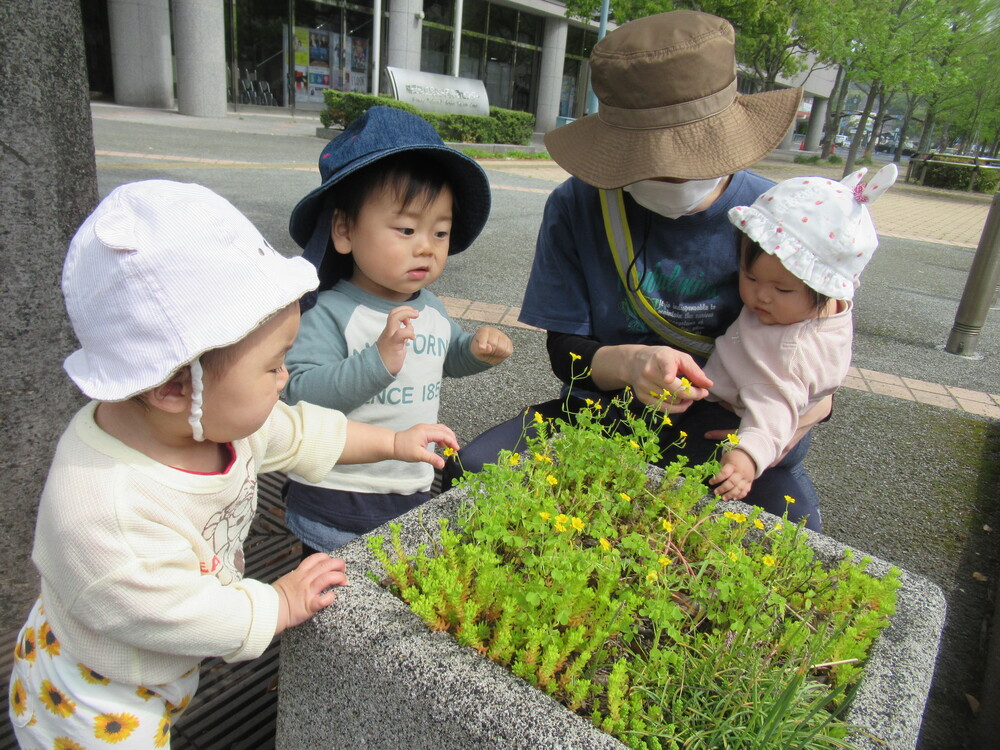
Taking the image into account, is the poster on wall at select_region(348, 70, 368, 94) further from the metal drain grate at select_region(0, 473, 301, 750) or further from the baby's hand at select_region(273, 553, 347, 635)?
the baby's hand at select_region(273, 553, 347, 635)

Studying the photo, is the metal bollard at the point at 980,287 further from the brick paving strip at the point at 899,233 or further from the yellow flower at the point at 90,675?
the yellow flower at the point at 90,675

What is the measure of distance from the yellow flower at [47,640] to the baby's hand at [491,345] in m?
1.17

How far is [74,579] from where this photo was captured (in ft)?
3.83

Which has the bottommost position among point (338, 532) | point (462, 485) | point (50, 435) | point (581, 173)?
Result: point (338, 532)

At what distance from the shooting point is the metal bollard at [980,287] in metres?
5.20

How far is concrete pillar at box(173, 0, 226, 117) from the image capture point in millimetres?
17328

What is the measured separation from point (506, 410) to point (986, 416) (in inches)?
113

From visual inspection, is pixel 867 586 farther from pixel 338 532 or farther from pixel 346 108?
pixel 346 108

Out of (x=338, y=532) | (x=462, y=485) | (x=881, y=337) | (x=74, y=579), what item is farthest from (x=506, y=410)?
(x=881, y=337)

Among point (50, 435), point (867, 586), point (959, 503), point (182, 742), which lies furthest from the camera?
point (959, 503)

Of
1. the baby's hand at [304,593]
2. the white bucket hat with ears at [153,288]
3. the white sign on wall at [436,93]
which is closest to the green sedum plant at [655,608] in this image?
the baby's hand at [304,593]

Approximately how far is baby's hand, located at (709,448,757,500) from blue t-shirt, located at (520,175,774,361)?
54cm

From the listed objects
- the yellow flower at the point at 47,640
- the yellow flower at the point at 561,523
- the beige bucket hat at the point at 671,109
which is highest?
the beige bucket hat at the point at 671,109

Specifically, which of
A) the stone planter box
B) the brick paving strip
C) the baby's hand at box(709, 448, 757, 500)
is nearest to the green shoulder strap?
the baby's hand at box(709, 448, 757, 500)
